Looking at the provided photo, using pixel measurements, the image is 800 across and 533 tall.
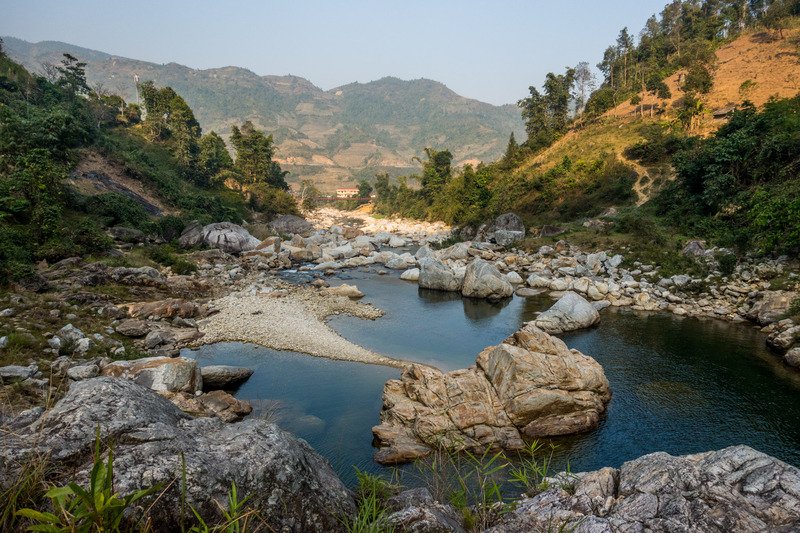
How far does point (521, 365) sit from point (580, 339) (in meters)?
6.95

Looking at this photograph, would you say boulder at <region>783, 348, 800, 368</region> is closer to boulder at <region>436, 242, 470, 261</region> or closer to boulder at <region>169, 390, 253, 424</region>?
boulder at <region>169, 390, 253, 424</region>

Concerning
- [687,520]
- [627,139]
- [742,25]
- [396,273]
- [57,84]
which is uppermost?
[742,25]

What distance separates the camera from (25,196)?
61.6 feet

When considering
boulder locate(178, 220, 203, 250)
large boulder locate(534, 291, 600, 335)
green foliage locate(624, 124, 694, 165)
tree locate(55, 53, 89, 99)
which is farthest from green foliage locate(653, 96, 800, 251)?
tree locate(55, 53, 89, 99)

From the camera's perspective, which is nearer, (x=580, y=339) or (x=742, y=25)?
(x=580, y=339)

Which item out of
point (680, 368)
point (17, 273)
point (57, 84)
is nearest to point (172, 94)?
point (57, 84)

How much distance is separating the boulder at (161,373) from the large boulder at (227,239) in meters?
21.6

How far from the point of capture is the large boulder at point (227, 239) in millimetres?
30562

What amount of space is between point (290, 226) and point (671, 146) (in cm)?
4115

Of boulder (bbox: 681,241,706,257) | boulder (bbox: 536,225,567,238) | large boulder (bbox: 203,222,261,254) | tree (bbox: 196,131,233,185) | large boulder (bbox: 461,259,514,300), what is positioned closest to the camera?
boulder (bbox: 681,241,706,257)

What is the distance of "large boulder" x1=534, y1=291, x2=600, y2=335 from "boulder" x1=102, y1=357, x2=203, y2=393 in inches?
531

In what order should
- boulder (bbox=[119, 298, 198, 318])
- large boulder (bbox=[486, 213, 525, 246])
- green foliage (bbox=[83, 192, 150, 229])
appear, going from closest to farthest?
1. boulder (bbox=[119, 298, 198, 318])
2. green foliage (bbox=[83, 192, 150, 229])
3. large boulder (bbox=[486, 213, 525, 246])

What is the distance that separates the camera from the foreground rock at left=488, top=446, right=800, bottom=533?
3.82 m

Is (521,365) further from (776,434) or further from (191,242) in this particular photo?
(191,242)
